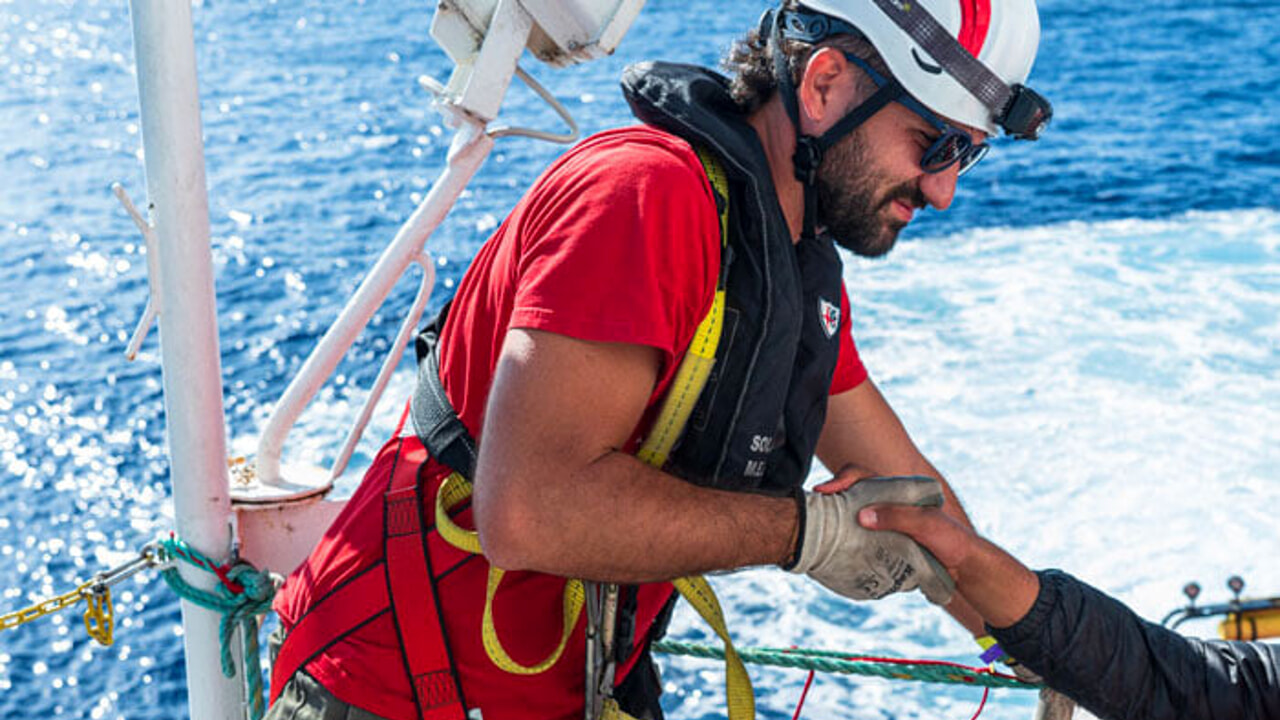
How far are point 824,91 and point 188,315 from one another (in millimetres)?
1305

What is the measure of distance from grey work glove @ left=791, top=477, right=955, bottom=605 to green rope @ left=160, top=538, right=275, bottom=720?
1.22 m

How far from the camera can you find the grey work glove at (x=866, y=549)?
1920 mm

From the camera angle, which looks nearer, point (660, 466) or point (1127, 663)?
point (660, 466)

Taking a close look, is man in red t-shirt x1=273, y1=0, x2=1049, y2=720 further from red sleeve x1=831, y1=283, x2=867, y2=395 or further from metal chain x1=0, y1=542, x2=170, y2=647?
metal chain x1=0, y1=542, x2=170, y2=647

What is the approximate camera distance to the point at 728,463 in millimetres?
1967

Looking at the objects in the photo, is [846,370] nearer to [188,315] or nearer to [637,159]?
[637,159]

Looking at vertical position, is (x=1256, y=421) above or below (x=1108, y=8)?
above

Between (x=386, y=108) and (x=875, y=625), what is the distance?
9.66m

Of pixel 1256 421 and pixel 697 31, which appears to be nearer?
pixel 1256 421

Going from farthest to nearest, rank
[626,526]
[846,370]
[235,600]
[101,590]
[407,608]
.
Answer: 1. [101,590]
2. [235,600]
3. [846,370]
4. [407,608]
5. [626,526]

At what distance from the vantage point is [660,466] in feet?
6.34

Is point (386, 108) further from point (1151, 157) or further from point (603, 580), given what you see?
point (603, 580)

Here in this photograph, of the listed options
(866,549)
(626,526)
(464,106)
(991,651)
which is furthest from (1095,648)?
(464,106)

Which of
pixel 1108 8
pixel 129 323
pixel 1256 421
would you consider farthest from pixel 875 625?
pixel 1108 8
